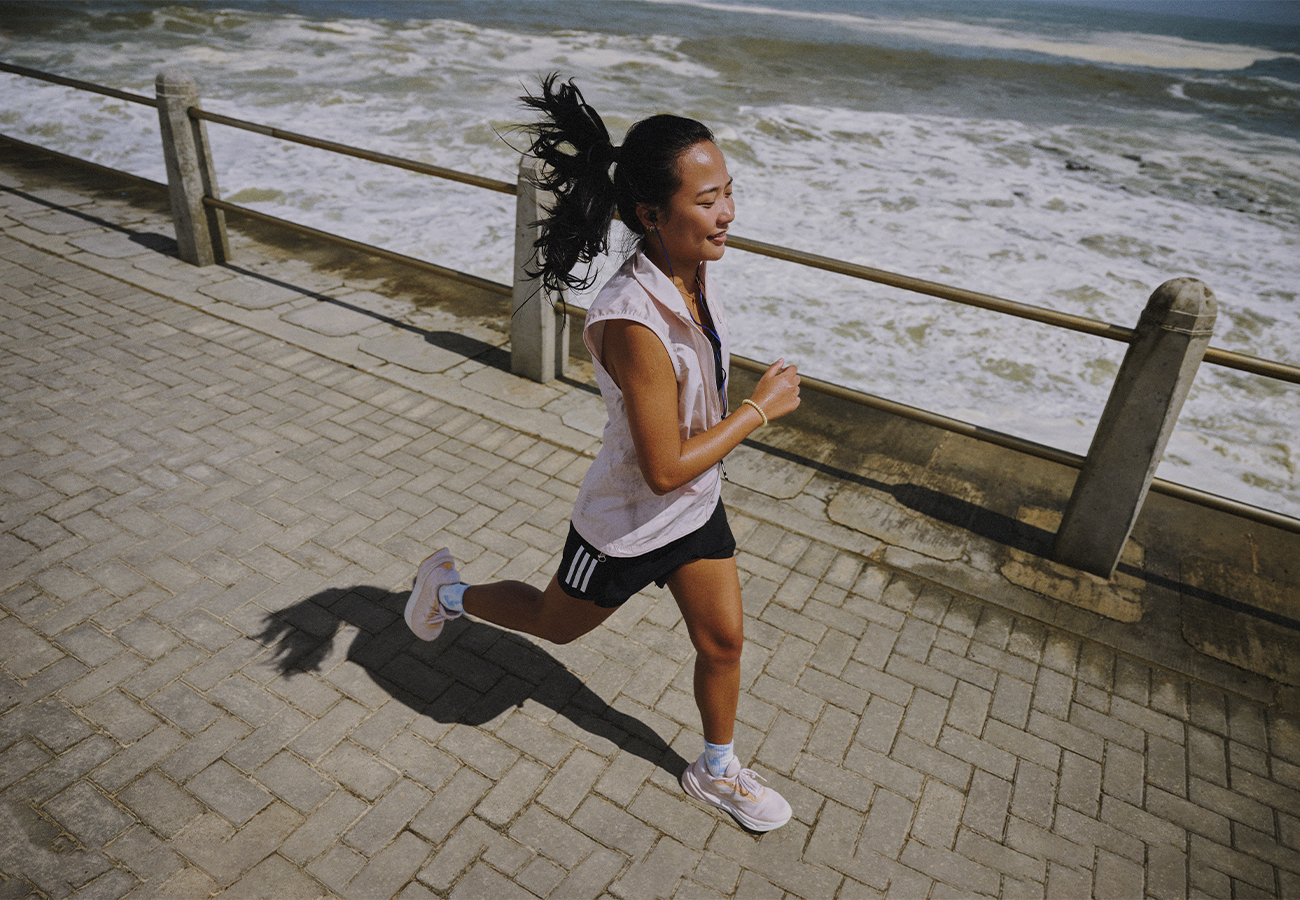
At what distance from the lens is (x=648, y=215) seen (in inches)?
80.6

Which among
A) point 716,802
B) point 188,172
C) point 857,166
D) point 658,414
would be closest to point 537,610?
point 716,802

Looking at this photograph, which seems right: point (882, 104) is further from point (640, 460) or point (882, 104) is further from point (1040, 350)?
point (640, 460)

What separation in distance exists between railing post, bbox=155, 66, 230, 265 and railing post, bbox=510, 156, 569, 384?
8.97 ft

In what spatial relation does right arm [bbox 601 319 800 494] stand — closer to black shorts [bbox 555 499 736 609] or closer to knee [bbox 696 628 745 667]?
black shorts [bbox 555 499 736 609]

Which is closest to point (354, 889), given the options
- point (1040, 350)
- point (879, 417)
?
point (879, 417)

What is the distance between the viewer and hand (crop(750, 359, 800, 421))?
7.03ft

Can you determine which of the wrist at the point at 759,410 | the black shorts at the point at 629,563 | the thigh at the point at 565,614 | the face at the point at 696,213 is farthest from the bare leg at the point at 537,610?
the face at the point at 696,213

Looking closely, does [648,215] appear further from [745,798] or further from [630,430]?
[745,798]

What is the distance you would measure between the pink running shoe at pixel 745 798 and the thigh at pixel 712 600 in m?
0.48

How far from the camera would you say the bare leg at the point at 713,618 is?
2332 mm

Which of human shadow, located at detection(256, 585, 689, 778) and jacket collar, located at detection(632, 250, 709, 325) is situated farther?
human shadow, located at detection(256, 585, 689, 778)

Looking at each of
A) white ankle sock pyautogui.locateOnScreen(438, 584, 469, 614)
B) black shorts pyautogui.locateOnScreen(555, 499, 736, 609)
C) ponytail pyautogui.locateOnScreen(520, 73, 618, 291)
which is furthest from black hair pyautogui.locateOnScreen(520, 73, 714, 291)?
white ankle sock pyautogui.locateOnScreen(438, 584, 469, 614)

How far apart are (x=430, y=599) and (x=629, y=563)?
39.1 inches

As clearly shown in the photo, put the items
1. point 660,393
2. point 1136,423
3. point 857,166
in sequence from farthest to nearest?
point 857,166, point 1136,423, point 660,393
